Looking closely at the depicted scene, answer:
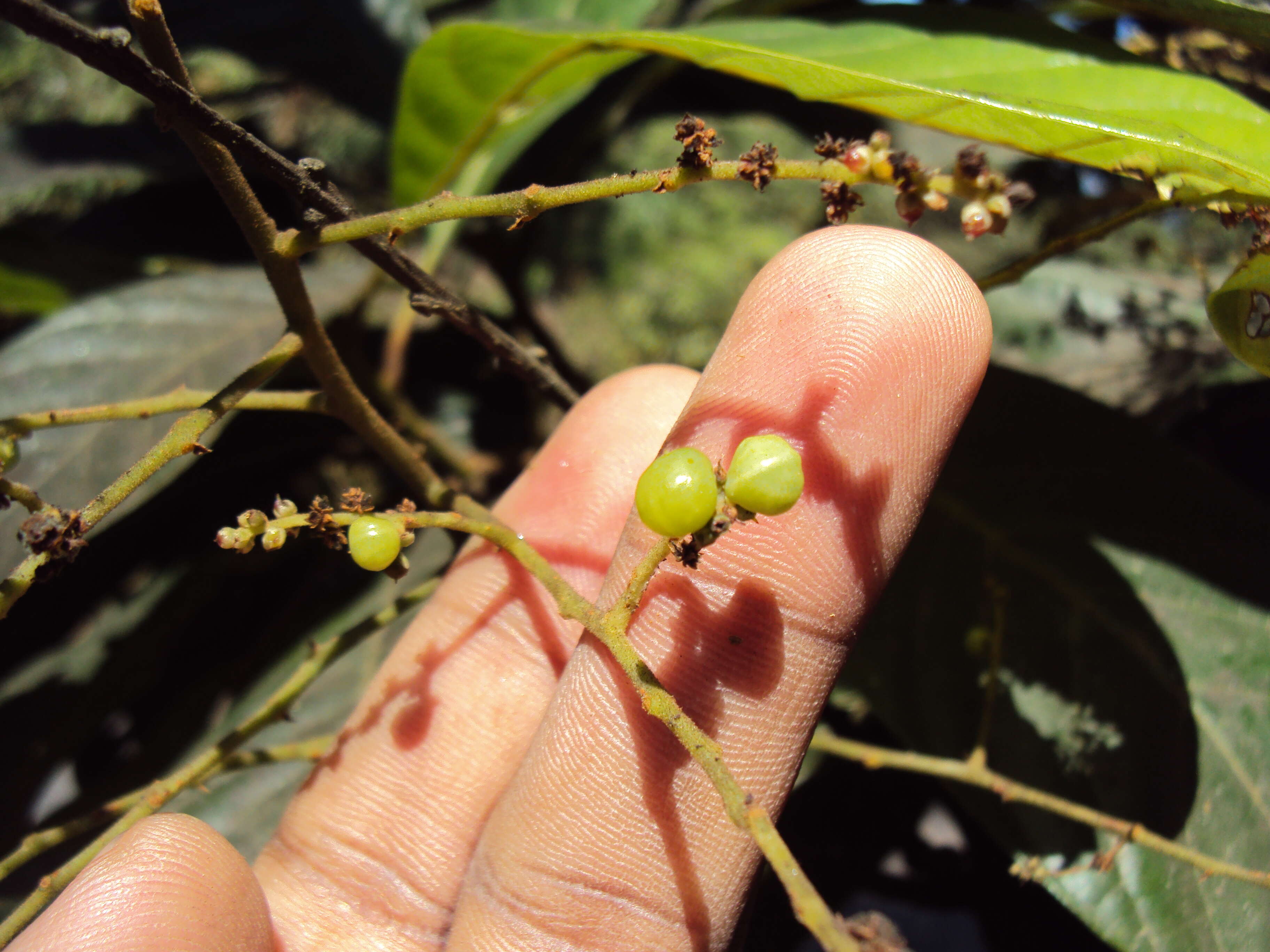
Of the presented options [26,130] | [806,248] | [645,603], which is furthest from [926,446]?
[26,130]

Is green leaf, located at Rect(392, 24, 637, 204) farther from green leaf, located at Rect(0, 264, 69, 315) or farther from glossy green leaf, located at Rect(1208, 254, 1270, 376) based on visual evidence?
glossy green leaf, located at Rect(1208, 254, 1270, 376)

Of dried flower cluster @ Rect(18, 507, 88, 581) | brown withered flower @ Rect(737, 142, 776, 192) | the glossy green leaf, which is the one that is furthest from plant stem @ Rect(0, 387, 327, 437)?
the glossy green leaf

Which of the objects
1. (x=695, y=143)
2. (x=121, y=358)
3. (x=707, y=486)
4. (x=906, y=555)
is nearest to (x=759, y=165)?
(x=695, y=143)

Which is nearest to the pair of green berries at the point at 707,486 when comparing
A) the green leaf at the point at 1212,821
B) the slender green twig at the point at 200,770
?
the slender green twig at the point at 200,770

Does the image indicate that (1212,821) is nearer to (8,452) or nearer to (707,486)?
(707,486)

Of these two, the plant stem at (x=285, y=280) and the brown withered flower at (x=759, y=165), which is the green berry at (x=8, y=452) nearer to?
the plant stem at (x=285, y=280)

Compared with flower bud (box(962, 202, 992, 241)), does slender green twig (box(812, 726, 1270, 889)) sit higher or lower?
lower
